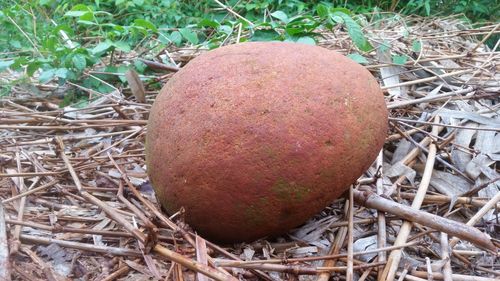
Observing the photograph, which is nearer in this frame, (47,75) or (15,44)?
(47,75)

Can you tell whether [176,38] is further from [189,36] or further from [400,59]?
[400,59]

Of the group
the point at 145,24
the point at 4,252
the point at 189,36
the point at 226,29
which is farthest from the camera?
the point at 226,29

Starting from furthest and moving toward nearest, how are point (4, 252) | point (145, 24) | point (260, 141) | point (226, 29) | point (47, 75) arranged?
1. point (226, 29)
2. point (145, 24)
3. point (47, 75)
4. point (260, 141)
5. point (4, 252)

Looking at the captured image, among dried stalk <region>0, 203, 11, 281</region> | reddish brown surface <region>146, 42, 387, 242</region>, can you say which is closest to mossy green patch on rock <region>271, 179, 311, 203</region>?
reddish brown surface <region>146, 42, 387, 242</region>

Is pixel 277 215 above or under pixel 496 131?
above

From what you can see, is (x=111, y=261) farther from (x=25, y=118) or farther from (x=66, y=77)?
(x=66, y=77)

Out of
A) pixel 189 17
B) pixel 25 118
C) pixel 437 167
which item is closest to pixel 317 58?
pixel 437 167

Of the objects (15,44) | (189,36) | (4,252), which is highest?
(4,252)

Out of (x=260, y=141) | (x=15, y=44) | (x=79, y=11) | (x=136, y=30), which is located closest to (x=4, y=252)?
(x=260, y=141)
